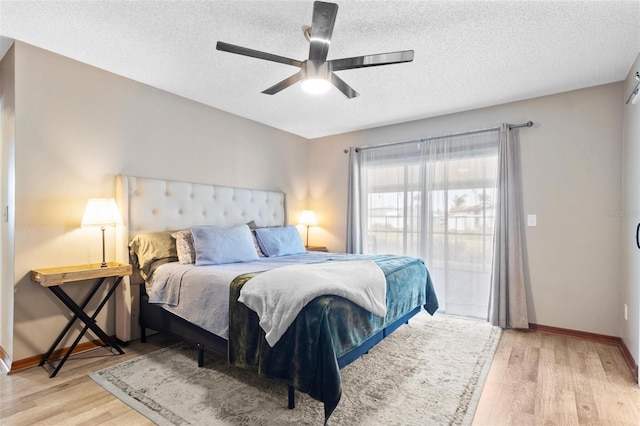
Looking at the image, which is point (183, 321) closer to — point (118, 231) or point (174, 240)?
point (174, 240)

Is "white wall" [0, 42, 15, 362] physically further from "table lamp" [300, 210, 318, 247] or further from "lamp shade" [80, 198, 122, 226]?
"table lamp" [300, 210, 318, 247]

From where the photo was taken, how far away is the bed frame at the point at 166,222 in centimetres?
253

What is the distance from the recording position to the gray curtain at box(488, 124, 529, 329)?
346 centimetres

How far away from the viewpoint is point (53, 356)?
2.65 meters

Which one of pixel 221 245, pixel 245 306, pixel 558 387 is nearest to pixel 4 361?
pixel 221 245

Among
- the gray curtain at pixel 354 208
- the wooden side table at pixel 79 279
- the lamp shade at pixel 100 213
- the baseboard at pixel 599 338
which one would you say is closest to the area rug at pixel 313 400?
the wooden side table at pixel 79 279

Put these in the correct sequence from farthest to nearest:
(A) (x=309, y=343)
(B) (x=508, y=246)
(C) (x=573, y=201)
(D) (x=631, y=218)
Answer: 1. (B) (x=508, y=246)
2. (C) (x=573, y=201)
3. (D) (x=631, y=218)
4. (A) (x=309, y=343)

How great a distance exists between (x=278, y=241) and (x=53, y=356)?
2.25 metres

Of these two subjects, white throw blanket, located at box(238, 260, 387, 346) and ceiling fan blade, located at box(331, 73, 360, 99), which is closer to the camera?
white throw blanket, located at box(238, 260, 387, 346)

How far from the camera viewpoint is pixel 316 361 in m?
1.81

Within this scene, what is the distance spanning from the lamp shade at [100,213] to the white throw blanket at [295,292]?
56.2 inches

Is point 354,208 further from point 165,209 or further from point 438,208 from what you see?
point 165,209

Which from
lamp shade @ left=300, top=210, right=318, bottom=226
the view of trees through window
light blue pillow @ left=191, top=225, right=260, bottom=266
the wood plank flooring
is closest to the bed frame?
light blue pillow @ left=191, top=225, right=260, bottom=266

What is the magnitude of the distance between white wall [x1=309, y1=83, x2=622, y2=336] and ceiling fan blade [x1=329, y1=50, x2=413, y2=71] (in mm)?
1654
